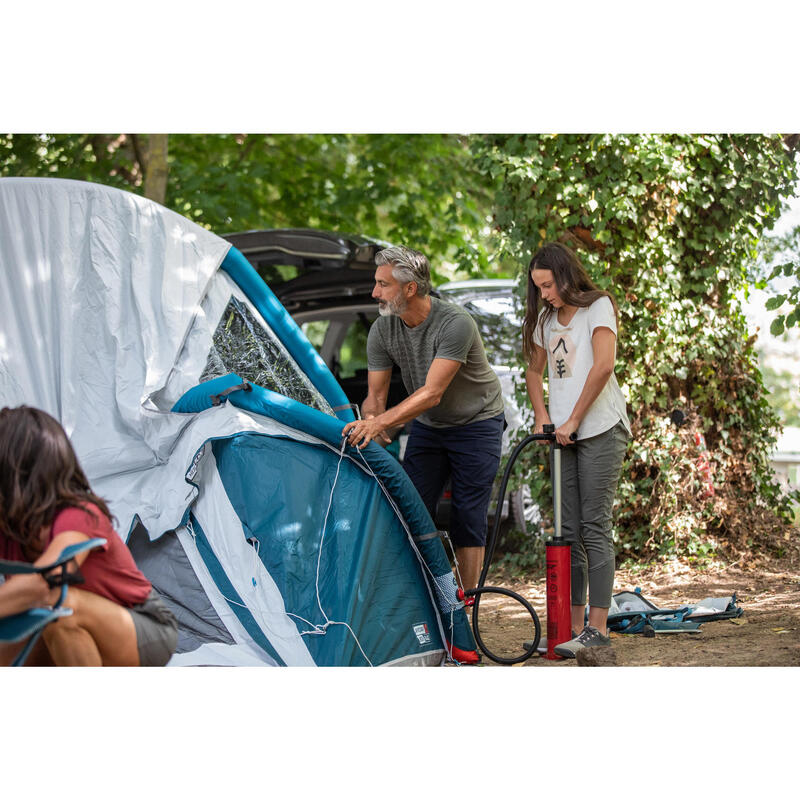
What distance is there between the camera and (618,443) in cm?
407

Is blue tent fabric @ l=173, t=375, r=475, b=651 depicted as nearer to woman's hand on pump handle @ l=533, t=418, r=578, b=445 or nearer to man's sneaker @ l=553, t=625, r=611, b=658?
man's sneaker @ l=553, t=625, r=611, b=658

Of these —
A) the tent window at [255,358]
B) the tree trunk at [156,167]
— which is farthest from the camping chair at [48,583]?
the tree trunk at [156,167]

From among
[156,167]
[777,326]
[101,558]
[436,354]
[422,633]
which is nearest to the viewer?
[101,558]

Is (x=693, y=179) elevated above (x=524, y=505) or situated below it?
above

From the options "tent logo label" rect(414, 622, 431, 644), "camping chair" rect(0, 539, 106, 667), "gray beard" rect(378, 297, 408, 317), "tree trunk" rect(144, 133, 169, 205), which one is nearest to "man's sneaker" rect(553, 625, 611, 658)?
"tent logo label" rect(414, 622, 431, 644)

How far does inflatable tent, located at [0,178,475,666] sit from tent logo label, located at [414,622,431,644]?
11mm

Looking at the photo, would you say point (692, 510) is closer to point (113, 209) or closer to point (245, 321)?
point (245, 321)

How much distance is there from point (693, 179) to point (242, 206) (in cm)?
462

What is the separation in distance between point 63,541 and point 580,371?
2.32 m

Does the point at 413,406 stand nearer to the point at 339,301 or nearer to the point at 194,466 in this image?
the point at 194,466

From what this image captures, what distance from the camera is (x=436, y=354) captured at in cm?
416

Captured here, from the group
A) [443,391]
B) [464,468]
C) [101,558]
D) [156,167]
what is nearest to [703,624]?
[464,468]

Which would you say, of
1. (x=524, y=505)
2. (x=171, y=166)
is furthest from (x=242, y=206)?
(x=524, y=505)

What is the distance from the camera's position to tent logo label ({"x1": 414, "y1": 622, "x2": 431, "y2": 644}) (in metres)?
3.85
